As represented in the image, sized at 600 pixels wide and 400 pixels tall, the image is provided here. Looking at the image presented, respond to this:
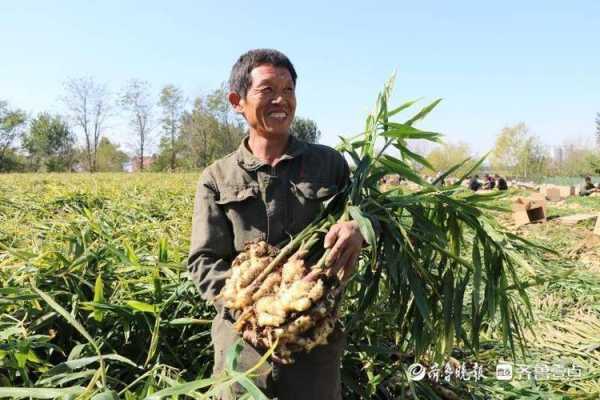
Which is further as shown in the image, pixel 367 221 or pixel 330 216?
pixel 330 216

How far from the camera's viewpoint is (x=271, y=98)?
1.67 metres

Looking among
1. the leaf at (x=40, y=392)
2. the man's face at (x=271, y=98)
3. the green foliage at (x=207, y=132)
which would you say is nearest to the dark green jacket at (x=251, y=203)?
the man's face at (x=271, y=98)

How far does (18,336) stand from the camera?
1.72 meters

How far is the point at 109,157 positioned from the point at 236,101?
166 ft

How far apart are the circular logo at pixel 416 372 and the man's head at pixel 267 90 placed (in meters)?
1.34

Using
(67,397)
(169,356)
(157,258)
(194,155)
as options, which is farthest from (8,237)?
(194,155)

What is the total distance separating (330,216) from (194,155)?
41676 millimetres

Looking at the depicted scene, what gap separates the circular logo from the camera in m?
2.23

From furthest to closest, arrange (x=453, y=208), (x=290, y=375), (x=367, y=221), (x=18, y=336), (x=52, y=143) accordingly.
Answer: (x=52, y=143), (x=453, y=208), (x=18, y=336), (x=290, y=375), (x=367, y=221)

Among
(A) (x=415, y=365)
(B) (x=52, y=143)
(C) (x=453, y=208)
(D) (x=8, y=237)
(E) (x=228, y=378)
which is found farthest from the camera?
(B) (x=52, y=143)

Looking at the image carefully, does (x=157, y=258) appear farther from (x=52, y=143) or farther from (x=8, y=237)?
(x=52, y=143)

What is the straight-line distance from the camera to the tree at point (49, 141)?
4584 cm

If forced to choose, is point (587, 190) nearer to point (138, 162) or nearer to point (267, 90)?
point (267, 90)

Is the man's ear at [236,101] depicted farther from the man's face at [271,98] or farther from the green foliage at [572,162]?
the green foliage at [572,162]
